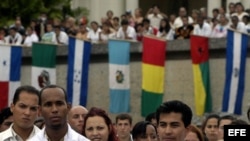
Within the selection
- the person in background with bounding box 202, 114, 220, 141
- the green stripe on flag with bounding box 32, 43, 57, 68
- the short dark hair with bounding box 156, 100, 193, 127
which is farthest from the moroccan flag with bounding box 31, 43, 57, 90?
the short dark hair with bounding box 156, 100, 193, 127

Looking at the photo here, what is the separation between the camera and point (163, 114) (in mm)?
Answer: 8836

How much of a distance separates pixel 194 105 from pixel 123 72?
61.5 inches

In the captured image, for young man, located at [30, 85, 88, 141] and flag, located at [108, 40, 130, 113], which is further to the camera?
flag, located at [108, 40, 130, 113]

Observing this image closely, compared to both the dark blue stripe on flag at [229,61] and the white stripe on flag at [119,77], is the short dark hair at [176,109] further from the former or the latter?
the white stripe on flag at [119,77]

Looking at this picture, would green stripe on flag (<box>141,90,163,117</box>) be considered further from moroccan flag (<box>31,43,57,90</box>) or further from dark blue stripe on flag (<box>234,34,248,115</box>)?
moroccan flag (<box>31,43,57,90</box>)

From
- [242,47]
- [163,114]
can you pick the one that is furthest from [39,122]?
[242,47]

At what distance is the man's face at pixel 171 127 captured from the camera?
8.63 meters

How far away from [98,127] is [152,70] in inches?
545

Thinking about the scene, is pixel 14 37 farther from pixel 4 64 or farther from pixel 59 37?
Result: pixel 4 64

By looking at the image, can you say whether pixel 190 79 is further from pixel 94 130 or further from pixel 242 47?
pixel 94 130

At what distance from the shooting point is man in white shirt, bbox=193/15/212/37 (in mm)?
27448

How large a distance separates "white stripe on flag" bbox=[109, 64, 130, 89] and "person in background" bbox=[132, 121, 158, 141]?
12.8 metres

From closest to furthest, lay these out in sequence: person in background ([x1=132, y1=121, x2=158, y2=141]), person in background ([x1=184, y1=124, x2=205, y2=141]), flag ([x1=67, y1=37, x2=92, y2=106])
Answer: person in background ([x1=132, y1=121, x2=158, y2=141])
person in background ([x1=184, y1=124, x2=205, y2=141])
flag ([x1=67, y1=37, x2=92, y2=106])

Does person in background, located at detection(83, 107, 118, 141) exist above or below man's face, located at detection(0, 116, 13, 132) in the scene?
above
